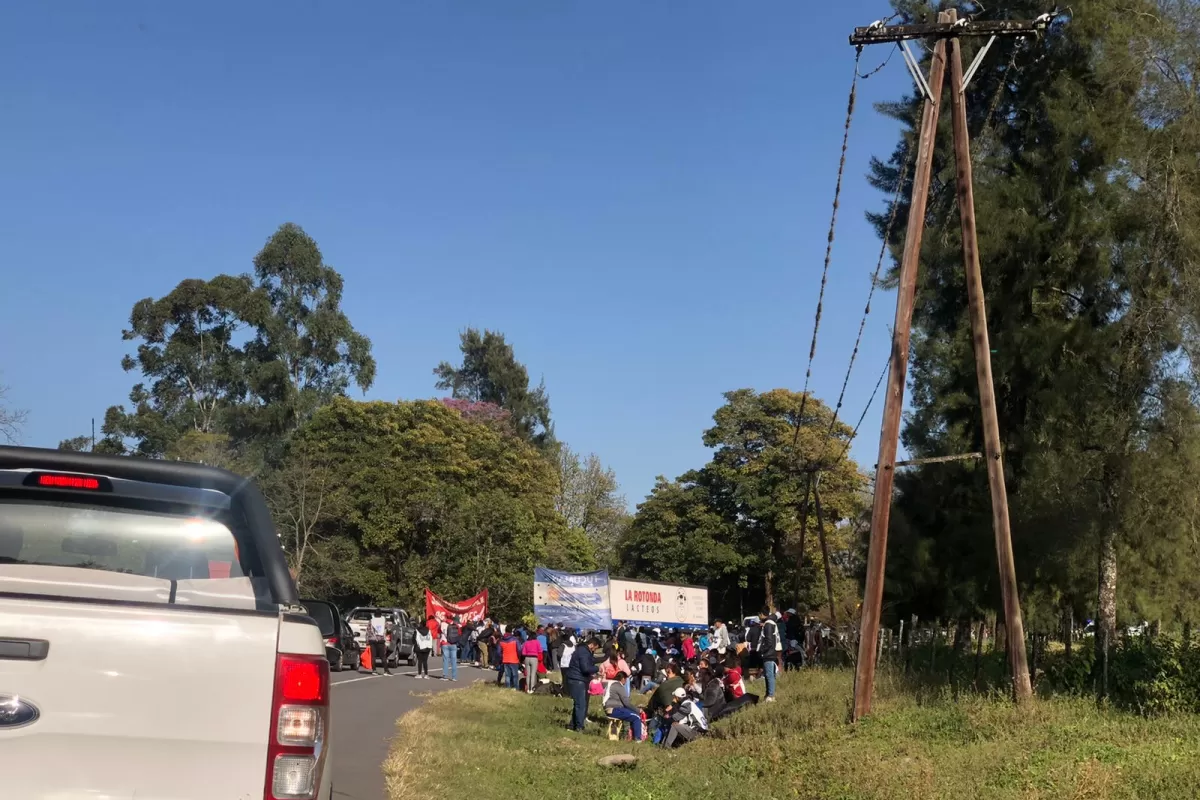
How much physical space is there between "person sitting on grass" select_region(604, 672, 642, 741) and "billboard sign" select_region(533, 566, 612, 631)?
1542cm

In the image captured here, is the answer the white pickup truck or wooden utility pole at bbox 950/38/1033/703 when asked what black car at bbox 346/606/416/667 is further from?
the white pickup truck

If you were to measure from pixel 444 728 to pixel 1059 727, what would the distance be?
931cm

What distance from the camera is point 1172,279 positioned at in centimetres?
1836

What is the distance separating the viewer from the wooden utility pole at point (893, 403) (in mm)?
15648

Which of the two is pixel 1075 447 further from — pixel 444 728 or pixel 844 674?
pixel 444 728

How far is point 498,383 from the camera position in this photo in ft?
258

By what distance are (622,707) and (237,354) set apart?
44.4 m

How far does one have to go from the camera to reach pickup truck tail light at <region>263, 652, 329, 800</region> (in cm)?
336

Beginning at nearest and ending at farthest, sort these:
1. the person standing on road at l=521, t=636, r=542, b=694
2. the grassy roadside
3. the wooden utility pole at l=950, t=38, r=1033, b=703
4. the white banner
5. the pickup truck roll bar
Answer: the pickup truck roll bar < the grassy roadside < the wooden utility pole at l=950, t=38, r=1033, b=703 < the person standing on road at l=521, t=636, r=542, b=694 < the white banner

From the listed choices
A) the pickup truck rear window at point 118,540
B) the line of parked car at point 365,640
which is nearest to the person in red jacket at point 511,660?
the line of parked car at point 365,640

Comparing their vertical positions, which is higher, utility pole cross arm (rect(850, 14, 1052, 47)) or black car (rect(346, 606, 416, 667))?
utility pole cross arm (rect(850, 14, 1052, 47))

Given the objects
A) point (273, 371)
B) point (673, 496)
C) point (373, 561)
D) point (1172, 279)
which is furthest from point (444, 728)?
point (673, 496)

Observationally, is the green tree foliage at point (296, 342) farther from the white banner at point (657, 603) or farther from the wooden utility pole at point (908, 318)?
the wooden utility pole at point (908, 318)

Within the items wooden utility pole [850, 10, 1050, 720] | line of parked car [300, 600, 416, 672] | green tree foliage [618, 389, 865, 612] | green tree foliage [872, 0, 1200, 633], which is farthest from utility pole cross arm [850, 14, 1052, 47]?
green tree foliage [618, 389, 865, 612]
